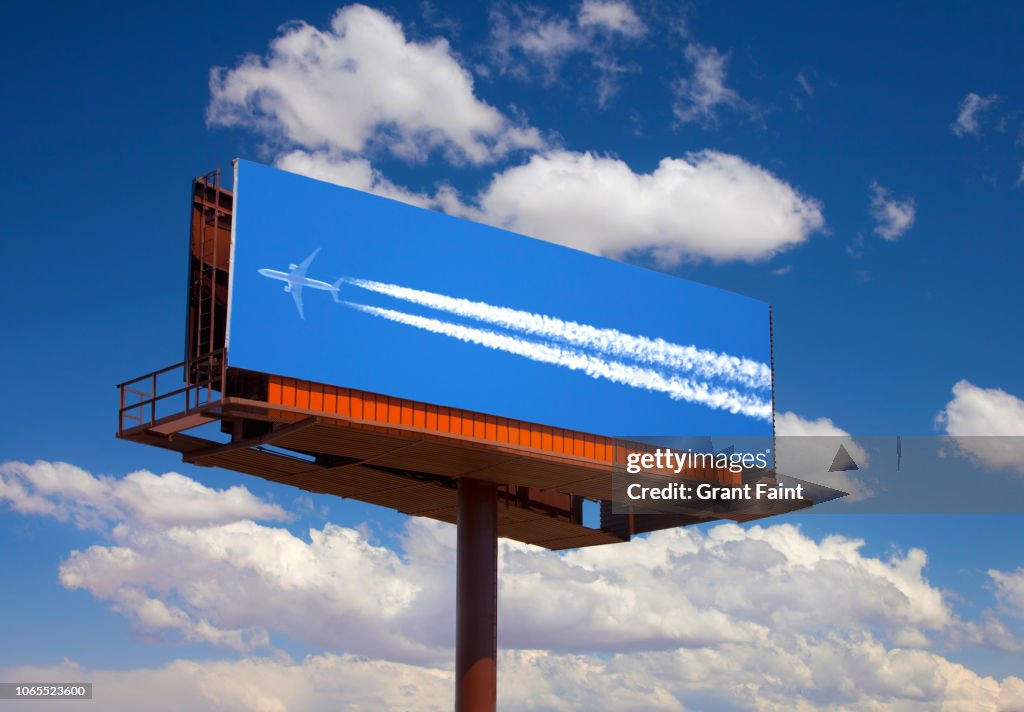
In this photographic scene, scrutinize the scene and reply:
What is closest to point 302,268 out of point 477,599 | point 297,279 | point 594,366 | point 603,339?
point 297,279

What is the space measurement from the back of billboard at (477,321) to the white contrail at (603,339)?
0.05 m

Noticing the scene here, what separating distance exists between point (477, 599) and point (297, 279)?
1260cm

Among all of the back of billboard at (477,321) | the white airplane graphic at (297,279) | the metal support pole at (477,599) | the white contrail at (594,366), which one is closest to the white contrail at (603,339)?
the back of billboard at (477,321)

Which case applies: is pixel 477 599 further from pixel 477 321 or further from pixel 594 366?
pixel 477 321

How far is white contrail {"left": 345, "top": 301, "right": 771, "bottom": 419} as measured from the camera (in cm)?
3994

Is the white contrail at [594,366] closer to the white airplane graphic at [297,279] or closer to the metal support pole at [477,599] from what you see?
the white airplane graphic at [297,279]

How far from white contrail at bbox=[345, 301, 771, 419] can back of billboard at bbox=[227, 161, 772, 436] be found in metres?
0.05

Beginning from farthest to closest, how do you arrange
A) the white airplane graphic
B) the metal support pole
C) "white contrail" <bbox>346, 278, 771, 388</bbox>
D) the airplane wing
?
the metal support pole
"white contrail" <bbox>346, 278, 771, 388</bbox>
the airplane wing
the white airplane graphic

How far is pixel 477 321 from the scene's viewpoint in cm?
4103

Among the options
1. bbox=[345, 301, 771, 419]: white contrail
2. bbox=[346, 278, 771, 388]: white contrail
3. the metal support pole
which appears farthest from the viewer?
the metal support pole

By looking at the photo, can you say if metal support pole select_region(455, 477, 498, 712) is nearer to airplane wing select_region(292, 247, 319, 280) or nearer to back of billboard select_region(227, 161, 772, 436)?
back of billboard select_region(227, 161, 772, 436)

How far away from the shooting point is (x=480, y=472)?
140ft

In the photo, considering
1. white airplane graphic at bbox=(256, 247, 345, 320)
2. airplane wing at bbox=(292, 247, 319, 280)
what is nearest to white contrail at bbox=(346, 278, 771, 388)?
white airplane graphic at bbox=(256, 247, 345, 320)

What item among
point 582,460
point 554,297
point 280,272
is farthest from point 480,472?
point 280,272
